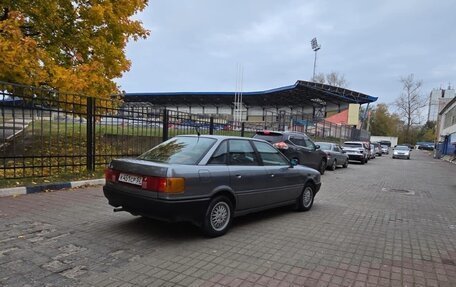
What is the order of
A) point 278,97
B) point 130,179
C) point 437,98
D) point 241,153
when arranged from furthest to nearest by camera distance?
1. point 437,98
2. point 278,97
3. point 241,153
4. point 130,179

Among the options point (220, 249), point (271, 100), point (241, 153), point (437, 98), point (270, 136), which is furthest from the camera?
point (437, 98)

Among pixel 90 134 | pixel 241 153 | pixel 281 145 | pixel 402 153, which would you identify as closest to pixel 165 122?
pixel 90 134

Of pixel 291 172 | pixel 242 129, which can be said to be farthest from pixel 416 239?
pixel 242 129

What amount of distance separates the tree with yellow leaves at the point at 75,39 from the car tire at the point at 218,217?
23.7ft

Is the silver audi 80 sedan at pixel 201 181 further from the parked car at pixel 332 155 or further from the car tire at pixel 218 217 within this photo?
the parked car at pixel 332 155

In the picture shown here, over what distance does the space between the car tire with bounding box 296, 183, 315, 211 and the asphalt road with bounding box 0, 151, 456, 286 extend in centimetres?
18

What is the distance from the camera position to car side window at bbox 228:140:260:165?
6004 millimetres

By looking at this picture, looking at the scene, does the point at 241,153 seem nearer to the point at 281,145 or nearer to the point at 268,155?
→ the point at 268,155

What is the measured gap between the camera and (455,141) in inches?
1598

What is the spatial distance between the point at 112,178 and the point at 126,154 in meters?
6.68

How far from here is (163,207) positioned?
191 inches

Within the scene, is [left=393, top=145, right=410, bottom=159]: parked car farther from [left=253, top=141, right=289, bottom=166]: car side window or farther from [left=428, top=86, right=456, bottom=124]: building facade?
[left=428, top=86, right=456, bottom=124]: building facade

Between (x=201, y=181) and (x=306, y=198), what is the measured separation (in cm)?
337

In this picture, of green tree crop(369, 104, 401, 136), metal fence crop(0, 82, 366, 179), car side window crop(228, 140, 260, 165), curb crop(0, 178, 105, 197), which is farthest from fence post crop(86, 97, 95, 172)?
green tree crop(369, 104, 401, 136)
